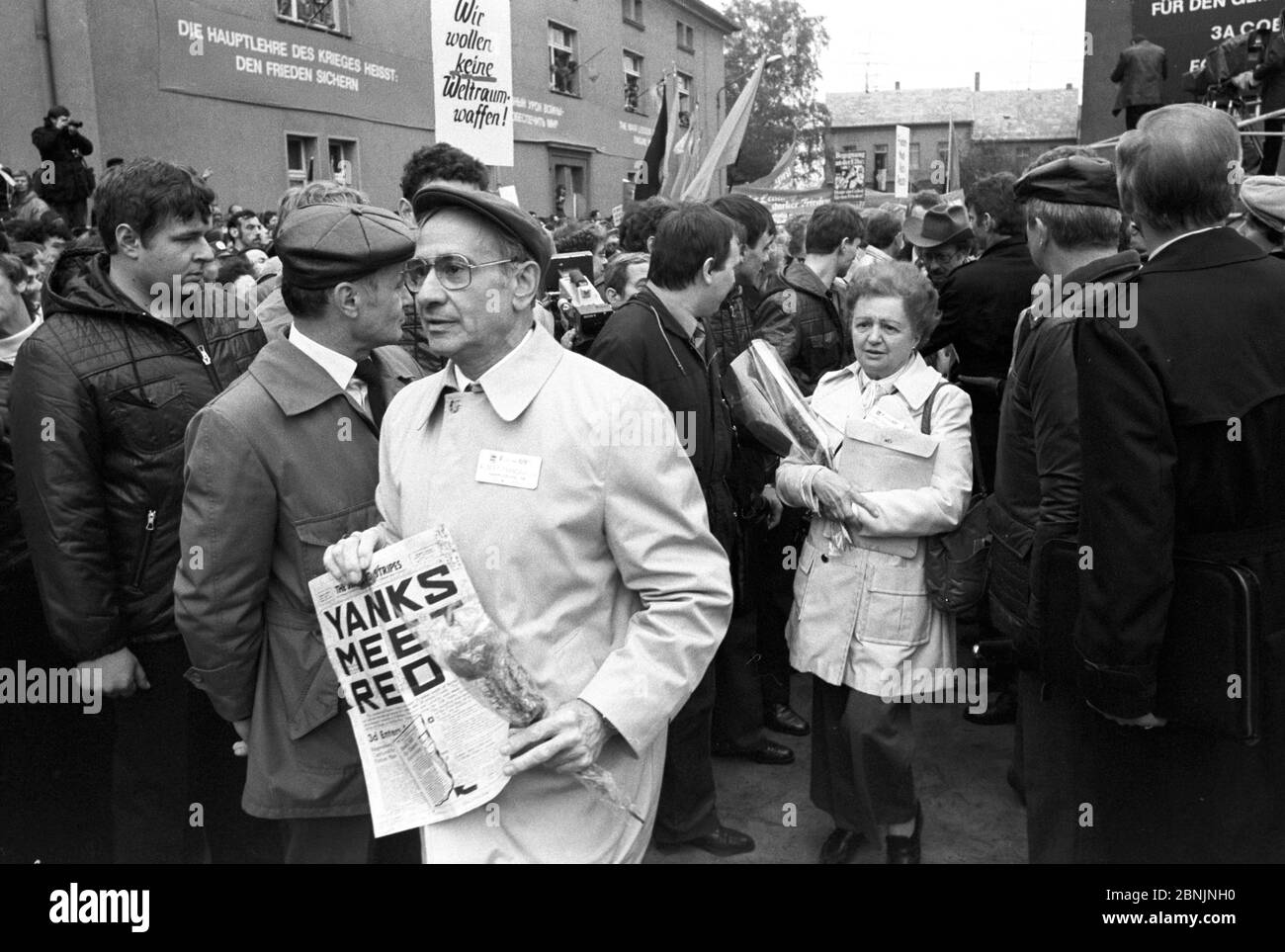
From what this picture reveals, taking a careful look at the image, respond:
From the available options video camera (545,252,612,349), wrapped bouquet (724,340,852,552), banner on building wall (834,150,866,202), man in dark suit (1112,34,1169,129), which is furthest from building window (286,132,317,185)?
wrapped bouquet (724,340,852,552)

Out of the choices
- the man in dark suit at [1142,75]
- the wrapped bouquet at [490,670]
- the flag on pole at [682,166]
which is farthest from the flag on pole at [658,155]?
the wrapped bouquet at [490,670]

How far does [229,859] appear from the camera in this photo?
3021mm

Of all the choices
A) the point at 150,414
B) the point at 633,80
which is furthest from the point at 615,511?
the point at 633,80

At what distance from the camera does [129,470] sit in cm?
288

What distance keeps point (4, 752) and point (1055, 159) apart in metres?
3.65

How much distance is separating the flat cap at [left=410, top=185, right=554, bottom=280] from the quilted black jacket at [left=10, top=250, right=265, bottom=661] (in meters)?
1.17

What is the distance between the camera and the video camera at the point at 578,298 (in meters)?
4.87

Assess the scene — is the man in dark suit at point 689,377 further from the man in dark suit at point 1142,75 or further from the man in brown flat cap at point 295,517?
the man in dark suit at point 1142,75

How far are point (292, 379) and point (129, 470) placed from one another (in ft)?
2.29

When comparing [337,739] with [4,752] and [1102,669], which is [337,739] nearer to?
[4,752]

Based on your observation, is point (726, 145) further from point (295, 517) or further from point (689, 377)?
point (295, 517)

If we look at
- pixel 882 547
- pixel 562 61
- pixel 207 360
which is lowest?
pixel 882 547

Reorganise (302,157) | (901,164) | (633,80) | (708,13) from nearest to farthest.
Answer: (901,164) → (302,157) → (633,80) → (708,13)

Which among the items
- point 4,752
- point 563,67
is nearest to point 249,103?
point 563,67
